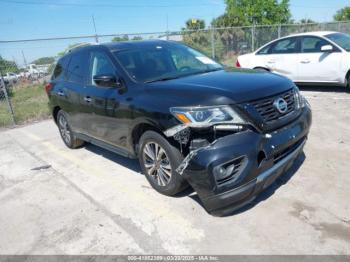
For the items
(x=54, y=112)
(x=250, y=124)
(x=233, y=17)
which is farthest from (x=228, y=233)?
(x=233, y=17)

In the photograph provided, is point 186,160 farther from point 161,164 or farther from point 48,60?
point 48,60

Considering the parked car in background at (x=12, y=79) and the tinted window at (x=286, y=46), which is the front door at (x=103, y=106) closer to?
the tinted window at (x=286, y=46)

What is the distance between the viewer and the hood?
3.07 m

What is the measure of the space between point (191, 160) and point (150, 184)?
123 cm

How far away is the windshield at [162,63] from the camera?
401 cm

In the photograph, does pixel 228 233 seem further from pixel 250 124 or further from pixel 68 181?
pixel 68 181

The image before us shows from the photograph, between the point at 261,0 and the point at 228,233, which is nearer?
the point at 228,233

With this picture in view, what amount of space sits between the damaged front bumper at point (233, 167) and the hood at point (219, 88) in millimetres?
385

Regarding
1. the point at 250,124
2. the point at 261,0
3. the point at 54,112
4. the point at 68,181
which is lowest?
the point at 68,181

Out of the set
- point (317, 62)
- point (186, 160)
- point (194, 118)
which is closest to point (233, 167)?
point (186, 160)

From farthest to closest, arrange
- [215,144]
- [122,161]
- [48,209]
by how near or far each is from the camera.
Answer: [122,161], [48,209], [215,144]

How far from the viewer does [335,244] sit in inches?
108

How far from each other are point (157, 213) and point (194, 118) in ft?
3.89

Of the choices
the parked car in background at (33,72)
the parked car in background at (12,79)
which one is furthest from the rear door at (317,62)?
the parked car in background at (12,79)
